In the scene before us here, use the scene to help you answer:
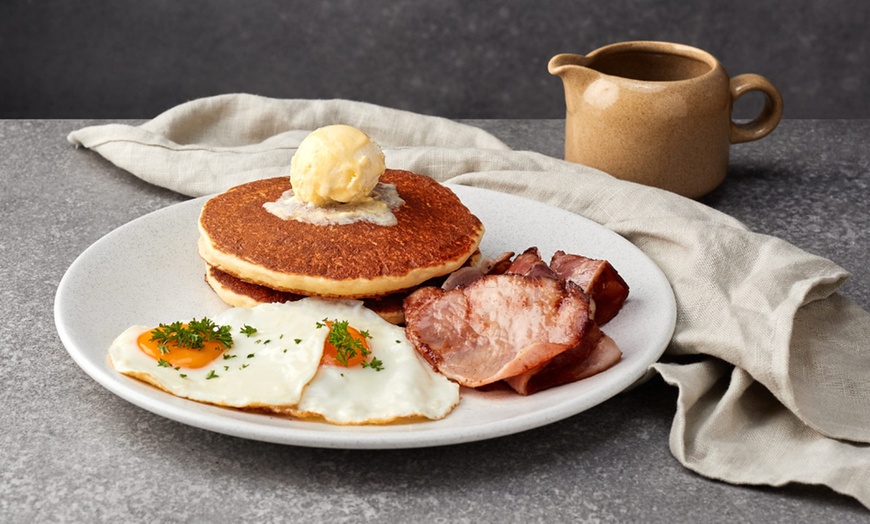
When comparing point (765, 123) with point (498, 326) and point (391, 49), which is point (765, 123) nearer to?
point (498, 326)

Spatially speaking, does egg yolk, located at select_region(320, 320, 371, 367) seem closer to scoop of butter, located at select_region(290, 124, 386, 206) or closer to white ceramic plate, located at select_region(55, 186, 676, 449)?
white ceramic plate, located at select_region(55, 186, 676, 449)

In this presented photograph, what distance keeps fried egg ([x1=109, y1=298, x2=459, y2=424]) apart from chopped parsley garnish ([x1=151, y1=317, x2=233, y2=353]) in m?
0.01

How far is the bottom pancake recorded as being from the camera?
2.23 metres

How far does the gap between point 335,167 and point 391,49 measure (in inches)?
111

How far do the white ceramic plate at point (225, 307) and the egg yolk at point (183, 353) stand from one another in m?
0.08

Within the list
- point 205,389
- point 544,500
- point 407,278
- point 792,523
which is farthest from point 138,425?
point 792,523

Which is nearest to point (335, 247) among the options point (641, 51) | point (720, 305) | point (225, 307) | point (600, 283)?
point (225, 307)

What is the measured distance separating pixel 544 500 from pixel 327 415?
41 cm

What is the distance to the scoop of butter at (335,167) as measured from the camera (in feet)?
7.59

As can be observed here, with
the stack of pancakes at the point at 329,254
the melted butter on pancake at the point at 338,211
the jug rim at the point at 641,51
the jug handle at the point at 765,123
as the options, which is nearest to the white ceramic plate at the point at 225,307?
the stack of pancakes at the point at 329,254

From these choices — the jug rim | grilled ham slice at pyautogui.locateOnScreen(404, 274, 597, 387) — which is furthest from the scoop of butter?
the jug rim

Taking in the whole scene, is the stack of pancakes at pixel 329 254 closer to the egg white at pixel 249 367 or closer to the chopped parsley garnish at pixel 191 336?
the egg white at pixel 249 367

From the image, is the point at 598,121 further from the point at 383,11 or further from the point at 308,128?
the point at 383,11

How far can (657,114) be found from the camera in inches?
111
